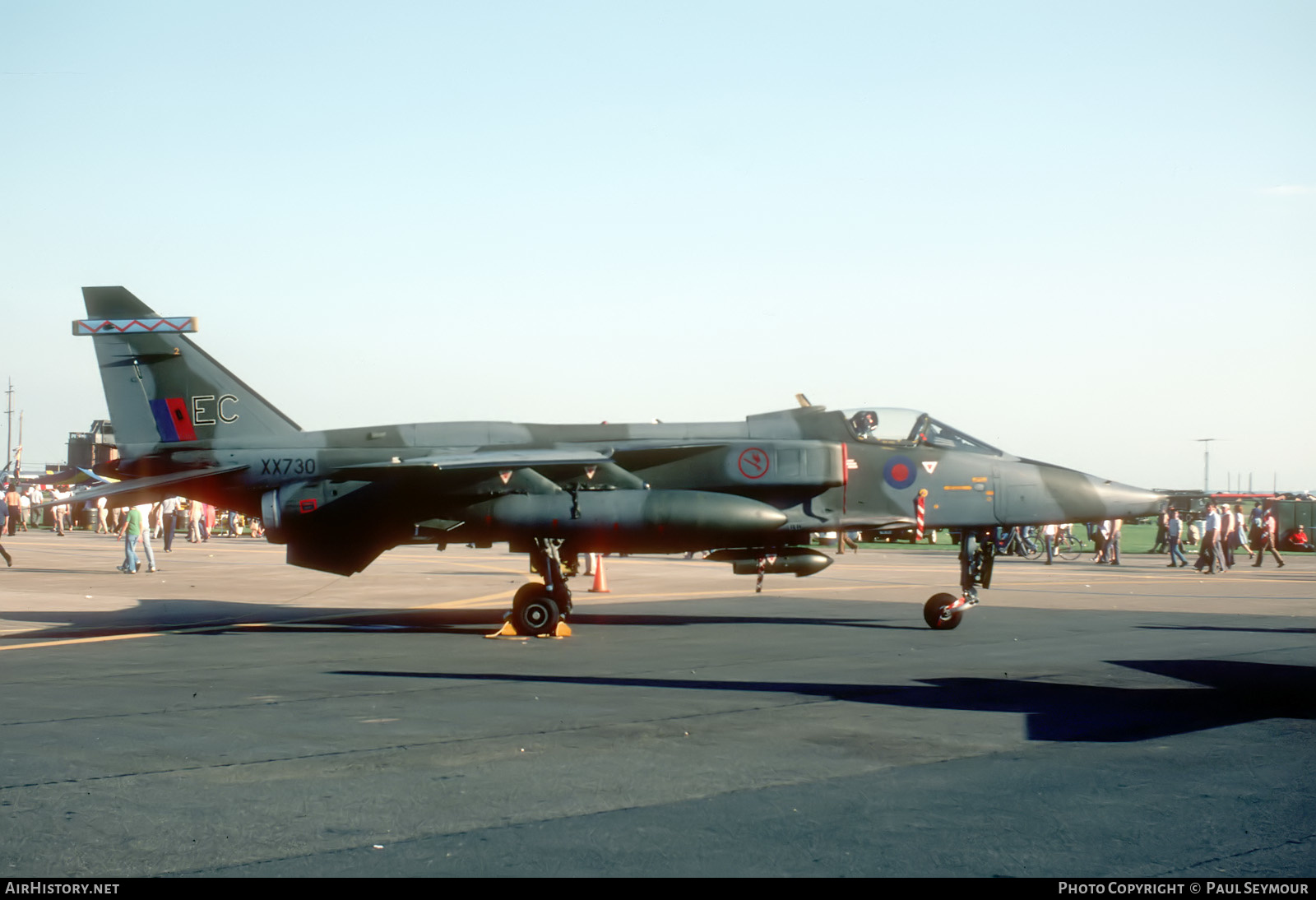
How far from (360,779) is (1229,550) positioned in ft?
111

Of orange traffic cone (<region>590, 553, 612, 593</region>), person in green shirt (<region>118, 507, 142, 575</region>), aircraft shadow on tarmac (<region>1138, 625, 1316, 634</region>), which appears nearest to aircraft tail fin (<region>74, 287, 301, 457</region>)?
orange traffic cone (<region>590, 553, 612, 593</region>)

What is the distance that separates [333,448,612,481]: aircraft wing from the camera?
1509 centimetres

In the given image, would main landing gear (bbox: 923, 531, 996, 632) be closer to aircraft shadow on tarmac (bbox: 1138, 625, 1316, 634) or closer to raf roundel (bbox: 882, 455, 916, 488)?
raf roundel (bbox: 882, 455, 916, 488)

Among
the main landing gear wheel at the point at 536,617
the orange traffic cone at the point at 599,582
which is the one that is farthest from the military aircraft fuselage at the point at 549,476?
the orange traffic cone at the point at 599,582

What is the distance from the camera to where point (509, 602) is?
2131 cm

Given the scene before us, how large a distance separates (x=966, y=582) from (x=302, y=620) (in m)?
9.55

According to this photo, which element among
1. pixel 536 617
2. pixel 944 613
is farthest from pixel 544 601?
pixel 944 613

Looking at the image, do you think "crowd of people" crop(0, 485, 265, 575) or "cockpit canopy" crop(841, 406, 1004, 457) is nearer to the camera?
"cockpit canopy" crop(841, 406, 1004, 457)

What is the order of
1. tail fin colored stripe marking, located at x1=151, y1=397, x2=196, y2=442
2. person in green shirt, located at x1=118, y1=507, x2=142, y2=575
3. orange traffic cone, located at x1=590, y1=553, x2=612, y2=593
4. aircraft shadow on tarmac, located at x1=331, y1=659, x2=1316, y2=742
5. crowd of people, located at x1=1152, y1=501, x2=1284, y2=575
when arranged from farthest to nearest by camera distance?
crowd of people, located at x1=1152, y1=501, x2=1284, y2=575
person in green shirt, located at x1=118, y1=507, x2=142, y2=575
orange traffic cone, located at x1=590, y1=553, x2=612, y2=593
tail fin colored stripe marking, located at x1=151, y1=397, x2=196, y2=442
aircraft shadow on tarmac, located at x1=331, y1=659, x2=1316, y2=742

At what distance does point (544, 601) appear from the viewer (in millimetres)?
15727

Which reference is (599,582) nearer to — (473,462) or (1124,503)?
(473,462)

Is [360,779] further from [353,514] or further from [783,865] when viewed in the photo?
[353,514]

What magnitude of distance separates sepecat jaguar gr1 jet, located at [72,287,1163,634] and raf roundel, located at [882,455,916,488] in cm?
2

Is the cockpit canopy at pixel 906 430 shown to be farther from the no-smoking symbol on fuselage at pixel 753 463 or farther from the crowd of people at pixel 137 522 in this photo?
the crowd of people at pixel 137 522
